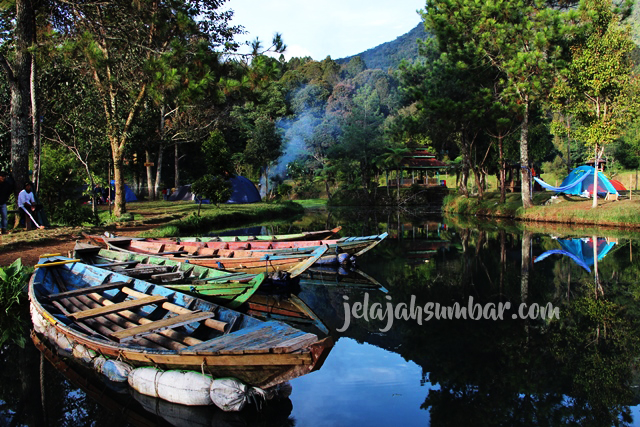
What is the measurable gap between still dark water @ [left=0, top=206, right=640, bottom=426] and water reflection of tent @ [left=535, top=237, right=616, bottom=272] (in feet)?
4.08

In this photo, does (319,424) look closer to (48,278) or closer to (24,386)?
(24,386)

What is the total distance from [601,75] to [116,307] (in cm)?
1888

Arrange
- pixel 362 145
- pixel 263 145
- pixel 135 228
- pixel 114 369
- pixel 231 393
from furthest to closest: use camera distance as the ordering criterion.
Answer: pixel 263 145 < pixel 362 145 < pixel 135 228 < pixel 114 369 < pixel 231 393

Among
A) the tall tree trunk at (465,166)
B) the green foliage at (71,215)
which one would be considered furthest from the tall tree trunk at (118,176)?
the tall tree trunk at (465,166)

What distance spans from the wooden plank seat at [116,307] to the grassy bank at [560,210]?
18115 mm

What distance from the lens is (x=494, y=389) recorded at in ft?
17.6

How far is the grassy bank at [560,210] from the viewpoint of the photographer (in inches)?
741

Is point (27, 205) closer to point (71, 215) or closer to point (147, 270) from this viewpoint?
point (71, 215)

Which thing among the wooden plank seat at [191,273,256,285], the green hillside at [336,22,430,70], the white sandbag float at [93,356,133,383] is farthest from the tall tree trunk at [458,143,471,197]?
the green hillside at [336,22,430,70]

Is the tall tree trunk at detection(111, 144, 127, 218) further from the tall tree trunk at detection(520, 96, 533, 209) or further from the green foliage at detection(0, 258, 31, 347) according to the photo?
the tall tree trunk at detection(520, 96, 533, 209)

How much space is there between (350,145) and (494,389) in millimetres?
32482

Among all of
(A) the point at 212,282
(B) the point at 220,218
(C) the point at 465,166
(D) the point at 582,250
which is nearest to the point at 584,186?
(C) the point at 465,166

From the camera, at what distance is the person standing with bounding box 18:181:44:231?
13.5 metres

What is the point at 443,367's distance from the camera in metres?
6.03
